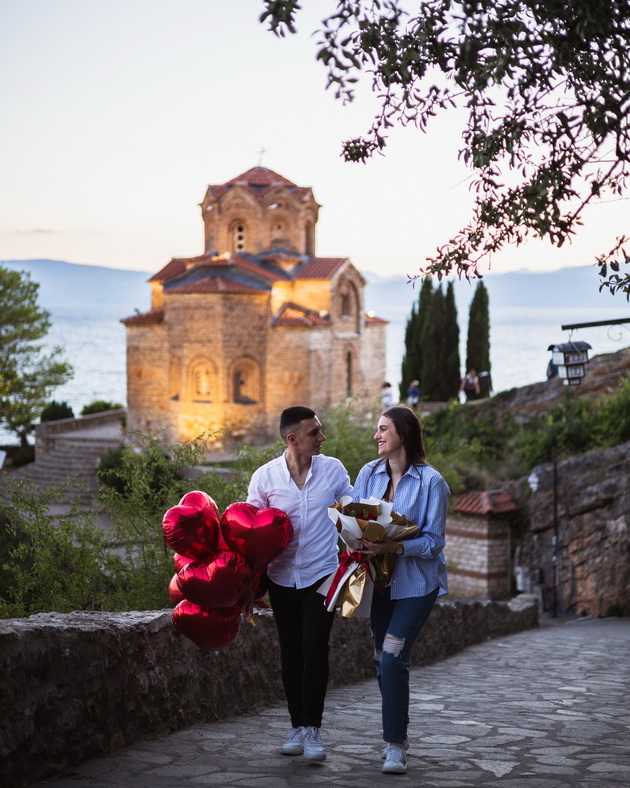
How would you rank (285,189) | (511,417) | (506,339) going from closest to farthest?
(511,417)
(285,189)
(506,339)

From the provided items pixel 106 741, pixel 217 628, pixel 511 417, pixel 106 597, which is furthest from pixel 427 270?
pixel 511 417

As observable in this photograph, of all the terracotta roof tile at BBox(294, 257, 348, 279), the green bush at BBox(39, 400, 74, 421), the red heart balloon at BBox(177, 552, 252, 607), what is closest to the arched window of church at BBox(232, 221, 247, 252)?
the terracotta roof tile at BBox(294, 257, 348, 279)

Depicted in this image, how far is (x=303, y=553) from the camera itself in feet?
14.3

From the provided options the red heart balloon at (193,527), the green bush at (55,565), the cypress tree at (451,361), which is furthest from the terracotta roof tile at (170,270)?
the red heart balloon at (193,527)

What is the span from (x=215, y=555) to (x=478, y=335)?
116 feet

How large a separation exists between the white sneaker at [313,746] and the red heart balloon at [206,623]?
57 centimetres

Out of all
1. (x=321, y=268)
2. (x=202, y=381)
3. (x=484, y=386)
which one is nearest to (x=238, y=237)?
(x=321, y=268)

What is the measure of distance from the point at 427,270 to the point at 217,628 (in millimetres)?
2275

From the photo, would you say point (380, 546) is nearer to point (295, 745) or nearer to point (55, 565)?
point (295, 745)

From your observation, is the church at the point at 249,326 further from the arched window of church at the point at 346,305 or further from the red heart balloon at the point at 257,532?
the red heart balloon at the point at 257,532

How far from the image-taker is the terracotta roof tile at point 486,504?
19.1 meters

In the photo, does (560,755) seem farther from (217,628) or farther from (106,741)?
(106,741)

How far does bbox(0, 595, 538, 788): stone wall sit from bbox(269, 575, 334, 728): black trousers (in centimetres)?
64

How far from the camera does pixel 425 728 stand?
4895 mm
